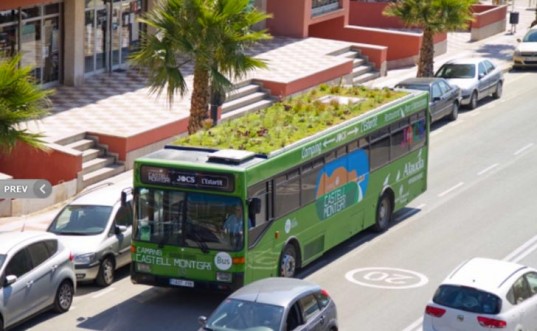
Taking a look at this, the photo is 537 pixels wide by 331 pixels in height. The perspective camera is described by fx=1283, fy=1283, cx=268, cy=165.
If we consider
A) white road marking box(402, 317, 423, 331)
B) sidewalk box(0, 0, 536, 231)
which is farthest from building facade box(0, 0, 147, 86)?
white road marking box(402, 317, 423, 331)

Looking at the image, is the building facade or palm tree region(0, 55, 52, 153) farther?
the building facade

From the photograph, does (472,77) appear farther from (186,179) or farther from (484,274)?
(484,274)

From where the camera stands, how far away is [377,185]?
28812mm

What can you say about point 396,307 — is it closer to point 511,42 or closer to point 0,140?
point 0,140

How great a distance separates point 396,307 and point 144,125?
13180 mm

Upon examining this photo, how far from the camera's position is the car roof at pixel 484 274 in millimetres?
20172

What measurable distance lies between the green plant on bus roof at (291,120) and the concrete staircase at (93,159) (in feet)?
20.1

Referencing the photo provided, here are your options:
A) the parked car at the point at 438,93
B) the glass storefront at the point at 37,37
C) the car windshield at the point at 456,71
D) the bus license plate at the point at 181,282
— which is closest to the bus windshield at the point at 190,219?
the bus license plate at the point at 181,282

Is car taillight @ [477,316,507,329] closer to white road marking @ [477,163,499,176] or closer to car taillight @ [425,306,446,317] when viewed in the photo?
car taillight @ [425,306,446,317]

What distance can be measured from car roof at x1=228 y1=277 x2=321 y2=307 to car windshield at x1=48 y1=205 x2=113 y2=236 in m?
5.91

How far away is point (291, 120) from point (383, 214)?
4215 mm

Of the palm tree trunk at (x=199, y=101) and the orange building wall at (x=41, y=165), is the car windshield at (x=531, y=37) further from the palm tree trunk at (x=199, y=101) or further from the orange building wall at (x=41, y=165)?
the orange building wall at (x=41, y=165)

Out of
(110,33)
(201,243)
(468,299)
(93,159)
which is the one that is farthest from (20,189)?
(110,33)

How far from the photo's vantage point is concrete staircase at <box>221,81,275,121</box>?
1513 inches
